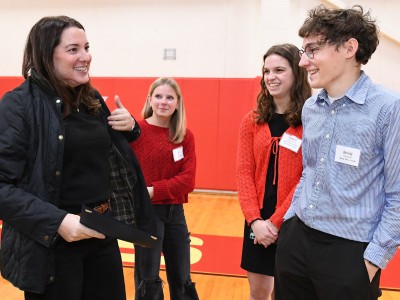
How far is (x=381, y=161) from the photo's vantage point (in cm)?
131

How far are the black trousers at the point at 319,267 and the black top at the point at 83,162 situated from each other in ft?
2.55

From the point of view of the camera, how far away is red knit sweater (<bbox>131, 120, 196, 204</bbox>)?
2.18 metres

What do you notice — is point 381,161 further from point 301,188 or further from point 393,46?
point 393,46

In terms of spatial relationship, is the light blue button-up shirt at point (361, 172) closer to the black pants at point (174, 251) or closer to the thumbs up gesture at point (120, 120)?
the thumbs up gesture at point (120, 120)

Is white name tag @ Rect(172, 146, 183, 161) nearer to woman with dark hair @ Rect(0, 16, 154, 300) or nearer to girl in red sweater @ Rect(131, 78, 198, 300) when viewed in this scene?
girl in red sweater @ Rect(131, 78, 198, 300)

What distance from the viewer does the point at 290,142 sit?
1.83m

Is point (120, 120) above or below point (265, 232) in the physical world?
above

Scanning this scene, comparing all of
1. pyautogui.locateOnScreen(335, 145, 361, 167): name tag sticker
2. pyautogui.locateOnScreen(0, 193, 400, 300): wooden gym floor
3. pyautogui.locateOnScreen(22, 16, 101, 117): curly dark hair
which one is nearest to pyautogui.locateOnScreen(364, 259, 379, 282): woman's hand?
pyautogui.locateOnScreen(335, 145, 361, 167): name tag sticker

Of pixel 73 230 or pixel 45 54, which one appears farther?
pixel 45 54

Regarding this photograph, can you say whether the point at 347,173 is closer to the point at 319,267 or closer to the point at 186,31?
the point at 319,267

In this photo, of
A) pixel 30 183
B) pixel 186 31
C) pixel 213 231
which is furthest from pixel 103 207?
pixel 186 31

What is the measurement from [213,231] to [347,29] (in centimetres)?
315

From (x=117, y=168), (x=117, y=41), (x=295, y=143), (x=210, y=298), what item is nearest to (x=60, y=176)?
(x=117, y=168)

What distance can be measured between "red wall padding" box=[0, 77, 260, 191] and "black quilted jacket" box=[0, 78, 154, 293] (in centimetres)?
442
